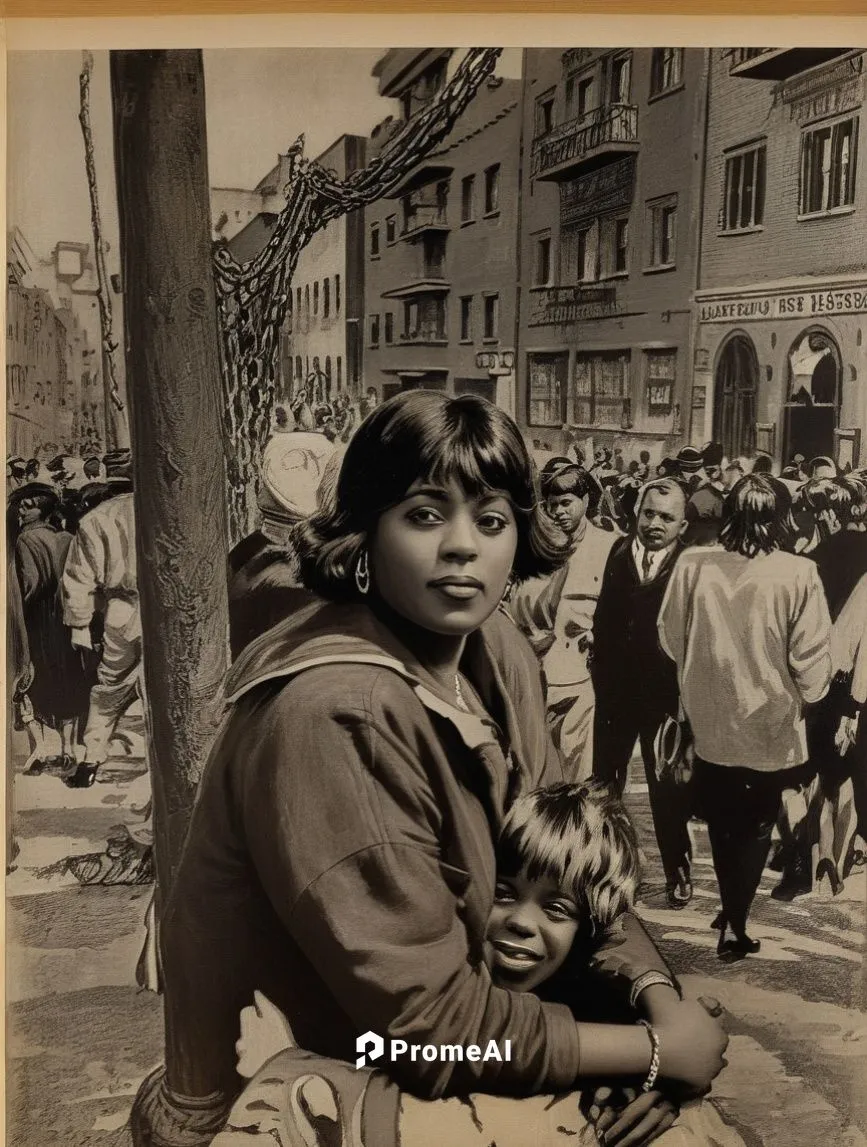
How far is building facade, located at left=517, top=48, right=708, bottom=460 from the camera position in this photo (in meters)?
2.19

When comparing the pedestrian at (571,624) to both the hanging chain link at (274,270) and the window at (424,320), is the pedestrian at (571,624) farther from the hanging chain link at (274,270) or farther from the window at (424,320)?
the hanging chain link at (274,270)

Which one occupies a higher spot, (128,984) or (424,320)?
(424,320)

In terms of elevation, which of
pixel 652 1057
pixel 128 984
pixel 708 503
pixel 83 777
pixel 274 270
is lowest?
pixel 652 1057

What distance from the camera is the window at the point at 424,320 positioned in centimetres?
221

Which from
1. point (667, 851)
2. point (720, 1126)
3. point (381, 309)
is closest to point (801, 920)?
point (667, 851)

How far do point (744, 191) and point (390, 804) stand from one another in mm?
1596

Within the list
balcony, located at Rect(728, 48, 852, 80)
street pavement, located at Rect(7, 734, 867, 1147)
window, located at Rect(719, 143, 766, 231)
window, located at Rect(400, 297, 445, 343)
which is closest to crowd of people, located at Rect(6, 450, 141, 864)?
street pavement, located at Rect(7, 734, 867, 1147)

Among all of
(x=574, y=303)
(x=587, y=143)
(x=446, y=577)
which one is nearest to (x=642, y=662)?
(x=446, y=577)

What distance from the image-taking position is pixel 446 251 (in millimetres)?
2209

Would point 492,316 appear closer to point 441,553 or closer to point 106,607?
point 441,553

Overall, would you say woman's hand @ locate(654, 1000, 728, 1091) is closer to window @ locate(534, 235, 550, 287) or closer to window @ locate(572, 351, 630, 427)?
window @ locate(572, 351, 630, 427)

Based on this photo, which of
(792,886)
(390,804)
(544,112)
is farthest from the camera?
(792,886)

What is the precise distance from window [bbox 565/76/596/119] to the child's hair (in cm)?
153

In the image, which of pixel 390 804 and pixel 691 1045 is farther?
pixel 691 1045
